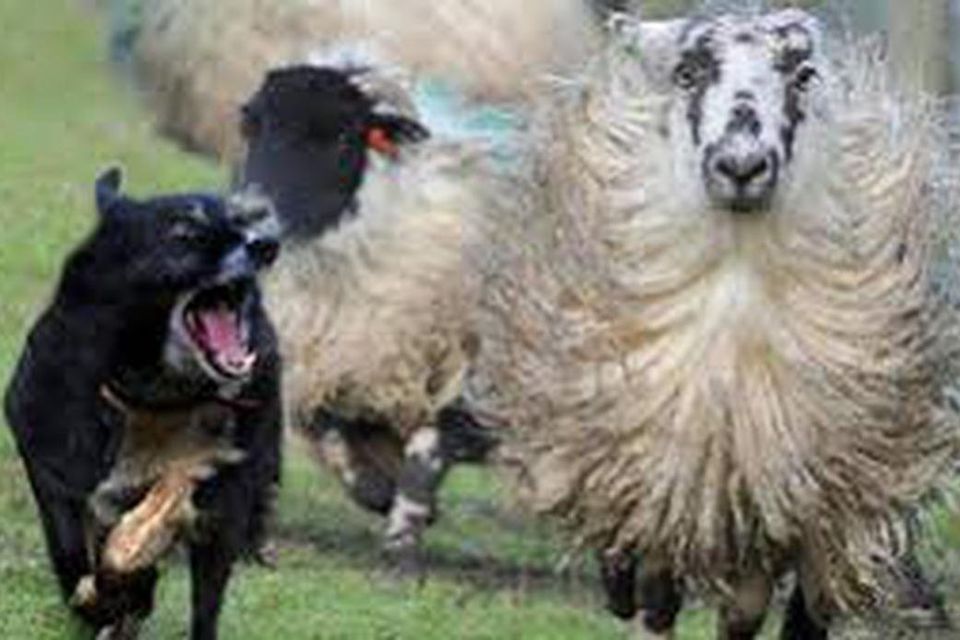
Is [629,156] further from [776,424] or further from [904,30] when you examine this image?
[904,30]

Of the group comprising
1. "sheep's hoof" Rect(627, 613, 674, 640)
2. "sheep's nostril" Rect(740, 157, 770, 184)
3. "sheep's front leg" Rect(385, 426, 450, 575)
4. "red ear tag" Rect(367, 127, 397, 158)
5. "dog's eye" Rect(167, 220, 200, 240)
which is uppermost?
"sheep's nostril" Rect(740, 157, 770, 184)

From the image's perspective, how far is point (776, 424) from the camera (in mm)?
8547

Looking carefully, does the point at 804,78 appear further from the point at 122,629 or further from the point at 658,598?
the point at 122,629

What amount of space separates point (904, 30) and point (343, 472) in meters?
6.68

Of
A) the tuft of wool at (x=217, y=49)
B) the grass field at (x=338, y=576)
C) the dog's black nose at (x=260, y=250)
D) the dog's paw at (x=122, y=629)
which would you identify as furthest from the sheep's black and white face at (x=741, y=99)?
the tuft of wool at (x=217, y=49)

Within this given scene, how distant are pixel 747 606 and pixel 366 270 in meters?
3.28

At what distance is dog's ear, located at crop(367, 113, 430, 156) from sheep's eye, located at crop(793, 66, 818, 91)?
3533 millimetres

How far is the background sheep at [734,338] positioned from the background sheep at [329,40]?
3138 millimetres

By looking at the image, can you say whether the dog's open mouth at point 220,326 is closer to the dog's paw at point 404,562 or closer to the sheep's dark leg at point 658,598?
the sheep's dark leg at point 658,598

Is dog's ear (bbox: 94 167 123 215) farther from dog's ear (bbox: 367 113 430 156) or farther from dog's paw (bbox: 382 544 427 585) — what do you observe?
dog's ear (bbox: 367 113 430 156)

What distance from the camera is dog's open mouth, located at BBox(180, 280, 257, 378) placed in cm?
791

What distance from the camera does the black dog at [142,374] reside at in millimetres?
7930

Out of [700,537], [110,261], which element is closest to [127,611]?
[110,261]

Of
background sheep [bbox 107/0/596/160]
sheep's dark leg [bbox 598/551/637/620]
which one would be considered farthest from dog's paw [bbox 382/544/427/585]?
sheep's dark leg [bbox 598/551/637/620]
